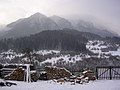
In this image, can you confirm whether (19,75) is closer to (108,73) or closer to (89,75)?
(89,75)

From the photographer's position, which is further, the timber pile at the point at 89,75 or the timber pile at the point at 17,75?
the timber pile at the point at 17,75

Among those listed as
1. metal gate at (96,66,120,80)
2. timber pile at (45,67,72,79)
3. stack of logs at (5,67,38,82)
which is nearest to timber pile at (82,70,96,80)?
metal gate at (96,66,120,80)

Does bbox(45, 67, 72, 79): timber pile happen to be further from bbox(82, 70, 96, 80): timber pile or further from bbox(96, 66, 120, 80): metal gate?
bbox(96, 66, 120, 80): metal gate

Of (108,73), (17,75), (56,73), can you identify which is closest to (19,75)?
(17,75)

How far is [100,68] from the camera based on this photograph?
1209 inches

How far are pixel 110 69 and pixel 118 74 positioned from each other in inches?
40.6

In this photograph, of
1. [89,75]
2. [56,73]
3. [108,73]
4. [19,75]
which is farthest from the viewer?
[108,73]

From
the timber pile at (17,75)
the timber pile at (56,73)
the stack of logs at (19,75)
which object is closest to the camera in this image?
the stack of logs at (19,75)

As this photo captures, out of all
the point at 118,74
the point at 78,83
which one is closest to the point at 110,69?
the point at 118,74

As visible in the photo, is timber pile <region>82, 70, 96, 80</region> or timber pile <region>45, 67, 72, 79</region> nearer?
timber pile <region>82, 70, 96, 80</region>

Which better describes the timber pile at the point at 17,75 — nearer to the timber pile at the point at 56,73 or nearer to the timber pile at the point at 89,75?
the timber pile at the point at 56,73

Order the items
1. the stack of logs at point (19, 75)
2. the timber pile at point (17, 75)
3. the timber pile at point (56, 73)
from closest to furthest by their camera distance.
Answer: the stack of logs at point (19, 75), the timber pile at point (17, 75), the timber pile at point (56, 73)

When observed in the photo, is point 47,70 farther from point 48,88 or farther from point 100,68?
point 48,88

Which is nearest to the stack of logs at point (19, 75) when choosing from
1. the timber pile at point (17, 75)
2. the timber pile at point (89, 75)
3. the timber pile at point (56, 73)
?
the timber pile at point (17, 75)
